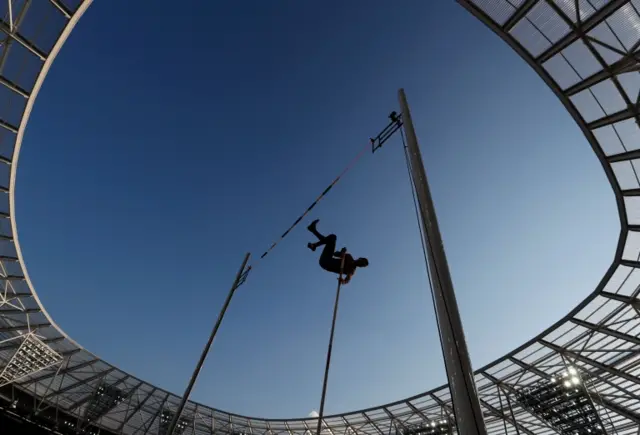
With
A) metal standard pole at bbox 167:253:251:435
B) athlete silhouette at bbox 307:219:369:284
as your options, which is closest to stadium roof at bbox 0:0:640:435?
athlete silhouette at bbox 307:219:369:284

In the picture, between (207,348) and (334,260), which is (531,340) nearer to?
(334,260)

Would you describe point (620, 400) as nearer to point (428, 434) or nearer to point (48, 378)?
point (428, 434)

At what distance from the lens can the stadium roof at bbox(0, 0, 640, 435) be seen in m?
9.77

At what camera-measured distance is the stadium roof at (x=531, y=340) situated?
9.77 m

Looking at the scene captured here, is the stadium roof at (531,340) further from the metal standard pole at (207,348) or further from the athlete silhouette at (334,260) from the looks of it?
the metal standard pole at (207,348)

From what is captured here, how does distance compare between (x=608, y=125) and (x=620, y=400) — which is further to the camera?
(x=620, y=400)

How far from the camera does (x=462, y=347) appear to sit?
3371mm

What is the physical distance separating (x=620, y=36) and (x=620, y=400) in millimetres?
20027

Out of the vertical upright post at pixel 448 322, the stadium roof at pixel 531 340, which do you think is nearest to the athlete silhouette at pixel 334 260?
the vertical upright post at pixel 448 322

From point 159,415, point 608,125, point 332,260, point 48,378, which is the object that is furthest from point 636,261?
point 48,378

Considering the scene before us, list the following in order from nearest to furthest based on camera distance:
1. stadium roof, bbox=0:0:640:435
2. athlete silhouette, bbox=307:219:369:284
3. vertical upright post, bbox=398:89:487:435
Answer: vertical upright post, bbox=398:89:487:435 < athlete silhouette, bbox=307:219:369:284 < stadium roof, bbox=0:0:640:435

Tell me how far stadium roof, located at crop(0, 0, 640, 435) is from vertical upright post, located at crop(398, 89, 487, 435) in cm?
822

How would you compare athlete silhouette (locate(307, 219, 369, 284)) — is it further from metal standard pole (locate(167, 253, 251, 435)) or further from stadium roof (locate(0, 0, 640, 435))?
stadium roof (locate(0, 0, 640, 435))

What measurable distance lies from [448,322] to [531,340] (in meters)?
17.6
